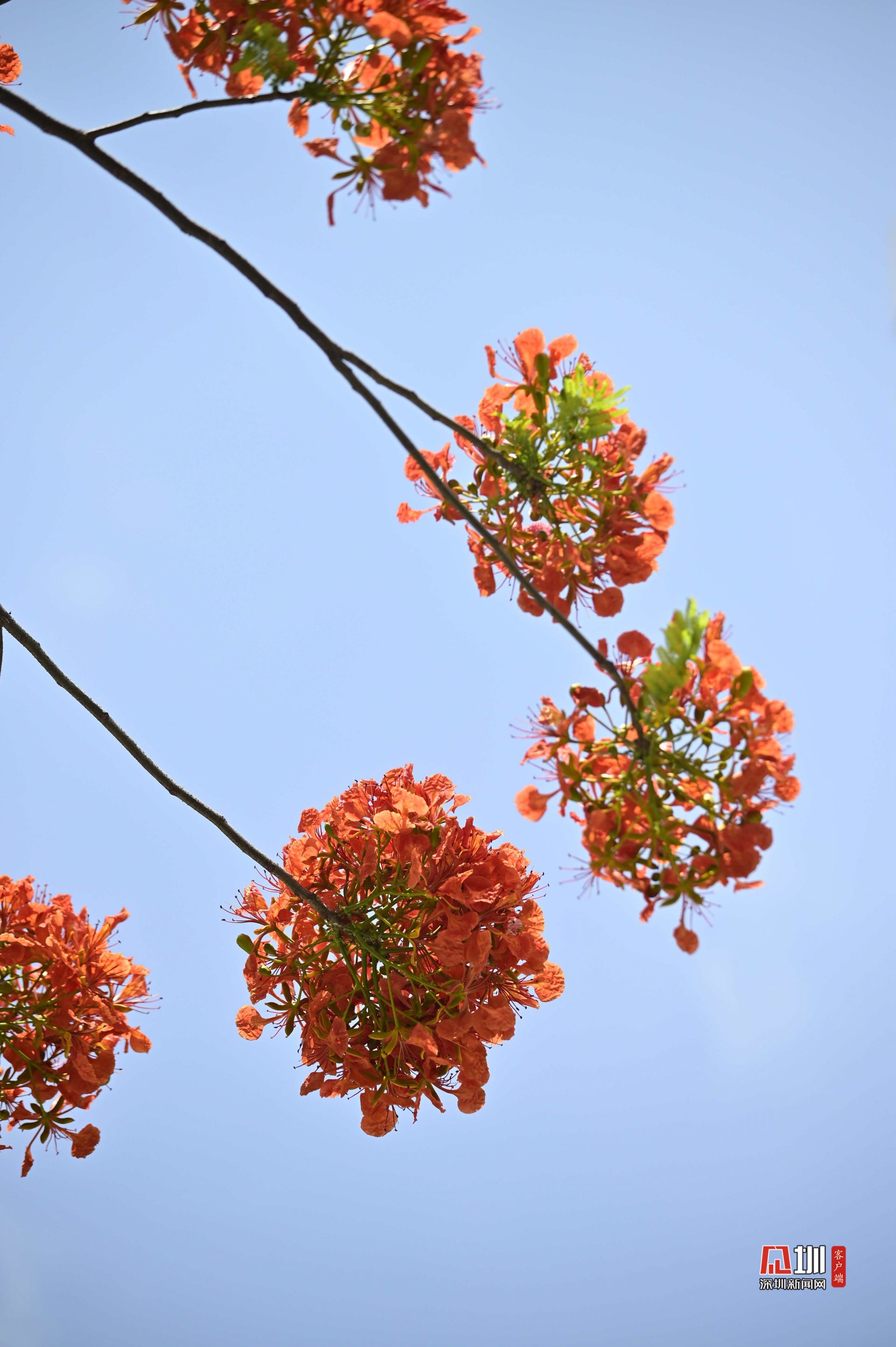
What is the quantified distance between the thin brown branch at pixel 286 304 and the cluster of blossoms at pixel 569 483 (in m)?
0.48

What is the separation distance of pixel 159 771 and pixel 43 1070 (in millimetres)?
1145

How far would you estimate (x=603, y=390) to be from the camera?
2326 millimetres

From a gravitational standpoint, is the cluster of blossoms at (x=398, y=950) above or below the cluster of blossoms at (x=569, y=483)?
below

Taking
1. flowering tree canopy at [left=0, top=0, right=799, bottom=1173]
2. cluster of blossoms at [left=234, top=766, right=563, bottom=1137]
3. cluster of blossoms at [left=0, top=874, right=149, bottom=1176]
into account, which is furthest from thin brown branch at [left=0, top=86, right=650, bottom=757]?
cluster of blossoms at [left=0, top=874, right=149, bottom=1176]

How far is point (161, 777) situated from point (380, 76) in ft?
5.78

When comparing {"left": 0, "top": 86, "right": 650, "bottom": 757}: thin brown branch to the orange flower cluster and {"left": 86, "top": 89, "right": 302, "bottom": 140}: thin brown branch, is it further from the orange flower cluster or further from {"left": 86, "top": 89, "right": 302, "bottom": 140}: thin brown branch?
the orange flower cluster

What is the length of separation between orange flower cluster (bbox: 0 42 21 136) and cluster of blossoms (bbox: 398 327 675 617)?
1.71 metres

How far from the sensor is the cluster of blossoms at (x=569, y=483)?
234 centimetres

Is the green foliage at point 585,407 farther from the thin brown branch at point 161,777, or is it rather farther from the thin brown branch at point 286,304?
the thin brown branch at point 161,777

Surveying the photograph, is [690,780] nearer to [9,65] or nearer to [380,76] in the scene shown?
[380,76]

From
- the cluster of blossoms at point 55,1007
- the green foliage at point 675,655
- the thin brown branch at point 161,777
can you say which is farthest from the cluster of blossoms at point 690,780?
the cluster of blossoms at point 55,1007

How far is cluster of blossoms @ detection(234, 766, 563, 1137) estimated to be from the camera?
250cm

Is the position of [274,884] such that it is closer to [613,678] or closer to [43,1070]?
[43,1070]

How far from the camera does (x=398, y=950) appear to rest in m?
2.52
